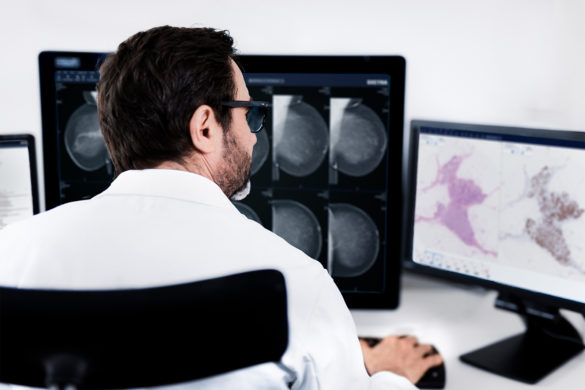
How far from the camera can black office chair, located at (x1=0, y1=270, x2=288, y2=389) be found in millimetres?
552

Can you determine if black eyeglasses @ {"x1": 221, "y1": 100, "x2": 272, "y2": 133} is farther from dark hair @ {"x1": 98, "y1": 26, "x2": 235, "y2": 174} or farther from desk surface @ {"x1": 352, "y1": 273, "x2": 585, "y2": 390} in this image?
desk surface @ {"x1": 352, "y1": 273, "x2": 585, "y2": 390}

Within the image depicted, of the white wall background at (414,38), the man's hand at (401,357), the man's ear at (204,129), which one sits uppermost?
the white wall background at (414,38)

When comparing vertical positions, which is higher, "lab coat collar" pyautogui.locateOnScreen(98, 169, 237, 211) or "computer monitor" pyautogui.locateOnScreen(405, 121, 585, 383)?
"lab coat collar" pyautogui.locateOnScreen(98, 169, 237, 211)

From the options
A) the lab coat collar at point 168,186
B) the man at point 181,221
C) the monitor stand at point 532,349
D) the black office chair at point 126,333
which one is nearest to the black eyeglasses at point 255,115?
the man at point 181,221

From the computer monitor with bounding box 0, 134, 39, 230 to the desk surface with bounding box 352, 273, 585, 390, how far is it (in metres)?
0.77

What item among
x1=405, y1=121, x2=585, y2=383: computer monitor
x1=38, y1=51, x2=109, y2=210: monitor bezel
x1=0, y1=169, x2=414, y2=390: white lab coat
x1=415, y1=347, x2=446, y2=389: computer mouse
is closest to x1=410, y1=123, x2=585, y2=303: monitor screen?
x1=405, y1=121, x2=585, y2=383: computer monitor

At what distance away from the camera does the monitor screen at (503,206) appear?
116cm

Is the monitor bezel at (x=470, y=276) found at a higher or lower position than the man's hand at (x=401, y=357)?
higher

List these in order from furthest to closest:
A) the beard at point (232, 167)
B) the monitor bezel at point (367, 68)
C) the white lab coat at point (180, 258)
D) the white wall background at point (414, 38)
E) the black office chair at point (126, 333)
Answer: the white wall background at point (414, 38), the monitor bezel at point (367, 68), the beard at point (232, 167), the white lab coat at point (180, 258), the black office chair at point (126, 333)

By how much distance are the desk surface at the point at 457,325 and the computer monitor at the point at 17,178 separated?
77 centimetres

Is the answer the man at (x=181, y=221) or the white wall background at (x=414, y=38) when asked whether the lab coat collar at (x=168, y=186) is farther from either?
the white wall background at (x=414, y=38)

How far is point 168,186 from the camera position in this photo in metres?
0.87

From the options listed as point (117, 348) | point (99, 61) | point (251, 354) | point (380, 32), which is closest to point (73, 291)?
point (117, 348)

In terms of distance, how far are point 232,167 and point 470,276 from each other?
59 cm
